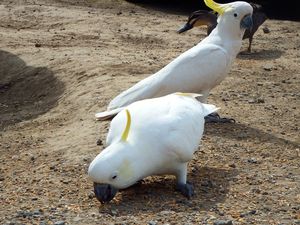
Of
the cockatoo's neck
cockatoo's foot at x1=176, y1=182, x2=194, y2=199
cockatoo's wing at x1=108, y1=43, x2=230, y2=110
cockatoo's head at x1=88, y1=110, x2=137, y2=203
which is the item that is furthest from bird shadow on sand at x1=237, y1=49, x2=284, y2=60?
cockatoo's head at x1=88, y1=110, x2=137, y2=203

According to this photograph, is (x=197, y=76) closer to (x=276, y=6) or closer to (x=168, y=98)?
(x=168, y=98)

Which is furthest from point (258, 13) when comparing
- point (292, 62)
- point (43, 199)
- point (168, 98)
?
point (43, 199)

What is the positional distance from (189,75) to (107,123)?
934mm

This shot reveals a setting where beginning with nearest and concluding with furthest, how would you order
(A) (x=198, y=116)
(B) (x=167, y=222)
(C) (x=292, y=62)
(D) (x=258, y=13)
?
1. (B) (x=167, y=222)
2. (A) (x=198, y=116)
3. (C) (x=292, y=62)
4. (D) (x=258, y=13)

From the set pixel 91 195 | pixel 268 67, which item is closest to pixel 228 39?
pixel 268 67

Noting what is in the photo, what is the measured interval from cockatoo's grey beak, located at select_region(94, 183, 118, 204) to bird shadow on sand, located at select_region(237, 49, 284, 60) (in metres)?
5.58

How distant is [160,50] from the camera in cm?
984

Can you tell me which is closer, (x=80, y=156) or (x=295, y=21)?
(x=80, y=156)

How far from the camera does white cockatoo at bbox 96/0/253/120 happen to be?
21.1 feet

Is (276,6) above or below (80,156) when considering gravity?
below

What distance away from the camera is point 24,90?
856 cm

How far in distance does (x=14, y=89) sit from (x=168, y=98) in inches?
150

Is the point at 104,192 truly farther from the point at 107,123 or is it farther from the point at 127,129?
the point at 107,123

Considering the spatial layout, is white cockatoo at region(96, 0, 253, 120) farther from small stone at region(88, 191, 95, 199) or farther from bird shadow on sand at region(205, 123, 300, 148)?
small stone at region(88, 191, 95, 199)
